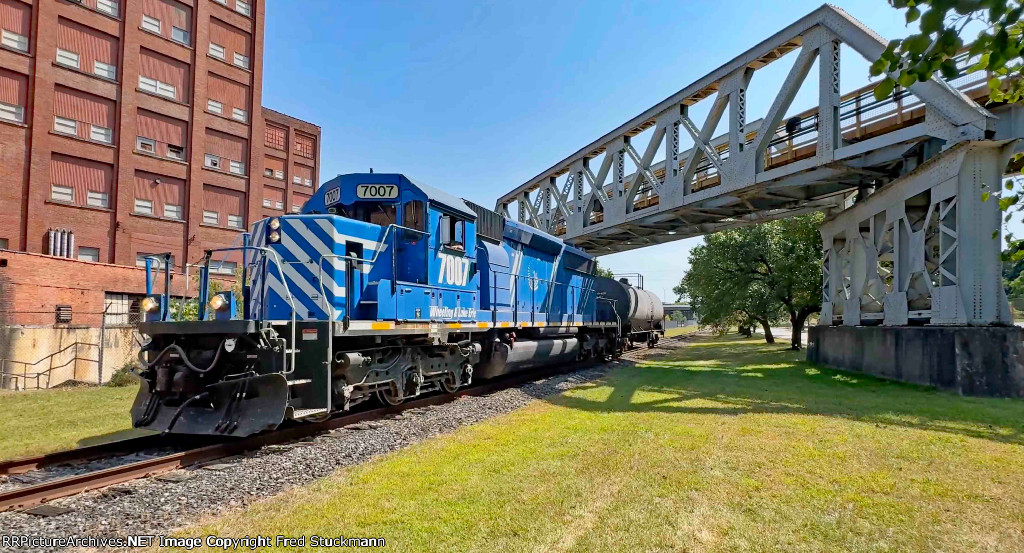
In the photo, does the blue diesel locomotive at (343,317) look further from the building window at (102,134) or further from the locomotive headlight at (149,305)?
the building window at (102,134)

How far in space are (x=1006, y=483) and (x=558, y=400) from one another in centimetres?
698

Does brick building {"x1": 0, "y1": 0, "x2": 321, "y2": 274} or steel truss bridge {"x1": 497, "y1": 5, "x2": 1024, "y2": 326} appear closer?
steel truss bridge {"x1": 497, "y1": 5, "x2": 1024, "y2": 326}

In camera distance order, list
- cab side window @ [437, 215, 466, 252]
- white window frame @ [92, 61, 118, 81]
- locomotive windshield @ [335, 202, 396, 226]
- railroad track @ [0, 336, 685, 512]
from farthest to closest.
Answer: white window frame @ [92, 61, 118, 81] → cab side window @ [437, 215, 466, 252] → locomotive windshield @ [335, 202, 396, 226] → railroad track @ [0, 336, 685, 512]

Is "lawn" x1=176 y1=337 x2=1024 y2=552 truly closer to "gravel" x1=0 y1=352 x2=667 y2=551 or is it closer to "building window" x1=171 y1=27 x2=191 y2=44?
"gravel" x1=0 y1=352 x2=667 y2=551

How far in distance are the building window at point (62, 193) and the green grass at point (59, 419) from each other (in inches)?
641

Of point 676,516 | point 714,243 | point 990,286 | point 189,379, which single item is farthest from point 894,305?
point 714,243

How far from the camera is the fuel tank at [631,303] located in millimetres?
21106

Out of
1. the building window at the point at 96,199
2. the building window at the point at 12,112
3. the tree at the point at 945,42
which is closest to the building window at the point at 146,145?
the building window at the point at 96,199

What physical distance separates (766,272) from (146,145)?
32.0m

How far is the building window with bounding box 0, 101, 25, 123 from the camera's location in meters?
24.7

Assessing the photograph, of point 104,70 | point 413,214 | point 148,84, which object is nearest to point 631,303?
point 413,214

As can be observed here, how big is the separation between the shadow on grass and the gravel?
3906 millimetres

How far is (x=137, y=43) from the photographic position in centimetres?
2858

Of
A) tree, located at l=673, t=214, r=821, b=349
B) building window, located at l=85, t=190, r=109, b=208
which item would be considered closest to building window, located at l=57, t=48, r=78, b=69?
building window, located at l=85, t=190, r=109, b=208
